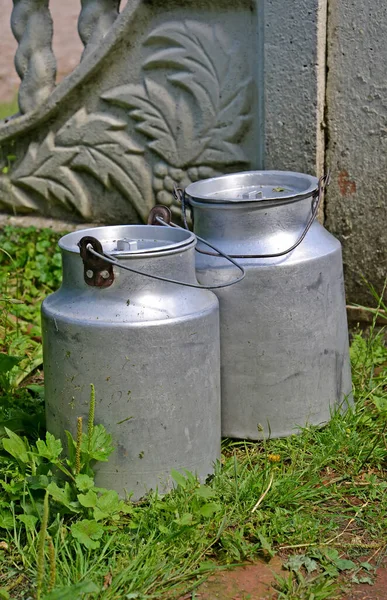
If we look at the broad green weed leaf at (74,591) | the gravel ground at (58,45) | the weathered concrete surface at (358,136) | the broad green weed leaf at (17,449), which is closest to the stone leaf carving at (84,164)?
the weathered concrete surface at (358,136)

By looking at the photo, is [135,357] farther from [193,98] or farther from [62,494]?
[193,98]

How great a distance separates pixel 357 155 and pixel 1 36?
7.50 meters

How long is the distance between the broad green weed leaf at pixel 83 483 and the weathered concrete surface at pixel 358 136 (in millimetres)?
1560

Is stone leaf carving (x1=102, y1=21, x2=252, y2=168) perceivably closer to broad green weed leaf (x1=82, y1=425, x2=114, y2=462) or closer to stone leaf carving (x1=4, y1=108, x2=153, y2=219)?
stone leaf carving (x1=4, y1=108, x2=153, y2=219)

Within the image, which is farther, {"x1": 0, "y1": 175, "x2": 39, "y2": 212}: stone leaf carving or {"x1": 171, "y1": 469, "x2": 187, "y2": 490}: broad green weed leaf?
{"x1": 0, "y1": 175, "x2": 39, "y2": 212}: stone leaf carving

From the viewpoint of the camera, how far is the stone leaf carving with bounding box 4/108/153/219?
362 centimetres

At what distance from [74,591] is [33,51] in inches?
105

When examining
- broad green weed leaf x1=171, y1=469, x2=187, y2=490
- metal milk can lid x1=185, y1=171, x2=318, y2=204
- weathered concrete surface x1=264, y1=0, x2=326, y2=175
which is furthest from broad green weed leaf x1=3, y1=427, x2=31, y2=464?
weathered concrete surface x1=264, y1=0, x2=326, y2=175

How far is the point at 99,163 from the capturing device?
146 inches

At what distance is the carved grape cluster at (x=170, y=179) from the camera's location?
3.46 metres

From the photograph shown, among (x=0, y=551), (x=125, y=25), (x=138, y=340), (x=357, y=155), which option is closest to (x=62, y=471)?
(x=0, y=551)

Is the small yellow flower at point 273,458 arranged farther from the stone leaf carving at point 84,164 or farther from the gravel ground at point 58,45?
the gravel ground at point 58,45

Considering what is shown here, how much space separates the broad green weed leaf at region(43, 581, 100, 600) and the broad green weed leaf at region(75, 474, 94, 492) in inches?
11.2

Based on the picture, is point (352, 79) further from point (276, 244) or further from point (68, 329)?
point (68, 329)
